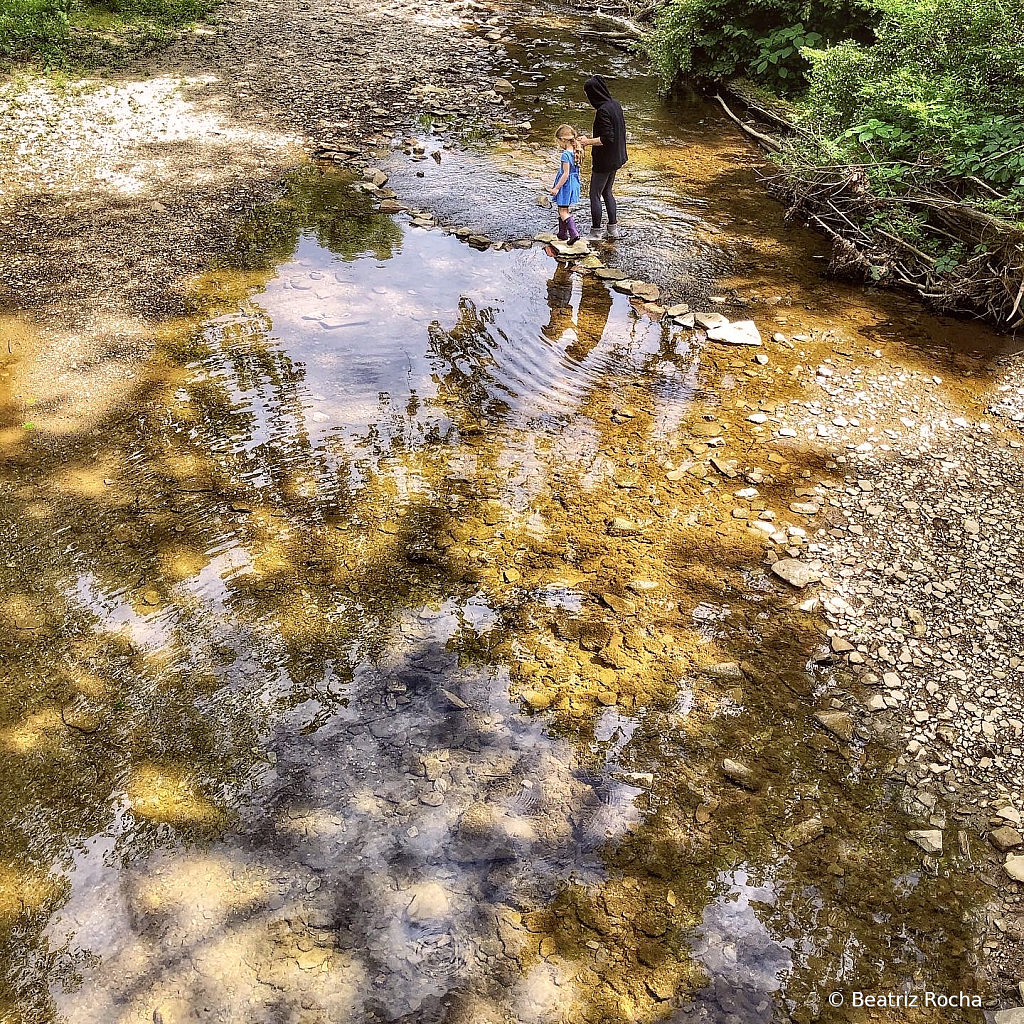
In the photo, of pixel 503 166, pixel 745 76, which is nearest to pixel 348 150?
pixel 503 166

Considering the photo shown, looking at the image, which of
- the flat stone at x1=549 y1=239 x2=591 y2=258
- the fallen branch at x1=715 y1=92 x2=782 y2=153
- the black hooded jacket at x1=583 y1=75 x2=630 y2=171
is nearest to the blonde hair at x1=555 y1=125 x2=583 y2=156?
the black hooded jacket at x1=583 y1=75 x2=630 y2=171

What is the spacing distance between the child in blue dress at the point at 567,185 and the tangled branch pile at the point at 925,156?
2.90 metres

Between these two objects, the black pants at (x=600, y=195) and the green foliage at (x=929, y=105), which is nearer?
the green foliage at (x=929, y=105)

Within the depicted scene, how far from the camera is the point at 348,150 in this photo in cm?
1092

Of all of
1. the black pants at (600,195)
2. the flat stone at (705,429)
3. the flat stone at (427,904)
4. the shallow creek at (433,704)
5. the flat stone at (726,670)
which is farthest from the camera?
the black pants at (600,195)

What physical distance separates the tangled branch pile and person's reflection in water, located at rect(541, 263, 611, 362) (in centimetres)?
283

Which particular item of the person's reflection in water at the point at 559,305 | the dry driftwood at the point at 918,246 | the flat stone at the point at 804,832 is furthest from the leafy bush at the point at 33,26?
the flat stone at the point at 804,832

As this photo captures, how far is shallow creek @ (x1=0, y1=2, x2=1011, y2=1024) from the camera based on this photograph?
3293 millimetres

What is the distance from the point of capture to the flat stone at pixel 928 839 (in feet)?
12.0

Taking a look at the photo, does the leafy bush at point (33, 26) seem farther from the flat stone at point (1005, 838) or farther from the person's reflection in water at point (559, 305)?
the flat stone at point (1005, 838)

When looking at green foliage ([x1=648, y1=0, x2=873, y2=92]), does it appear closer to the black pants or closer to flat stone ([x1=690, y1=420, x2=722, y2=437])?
the black pants

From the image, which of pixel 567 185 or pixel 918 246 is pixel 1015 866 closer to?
pixel 918 246

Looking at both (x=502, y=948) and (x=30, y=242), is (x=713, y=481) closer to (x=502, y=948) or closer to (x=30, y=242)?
(x=502, y=948)

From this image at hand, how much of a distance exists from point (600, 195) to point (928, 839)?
771cm
